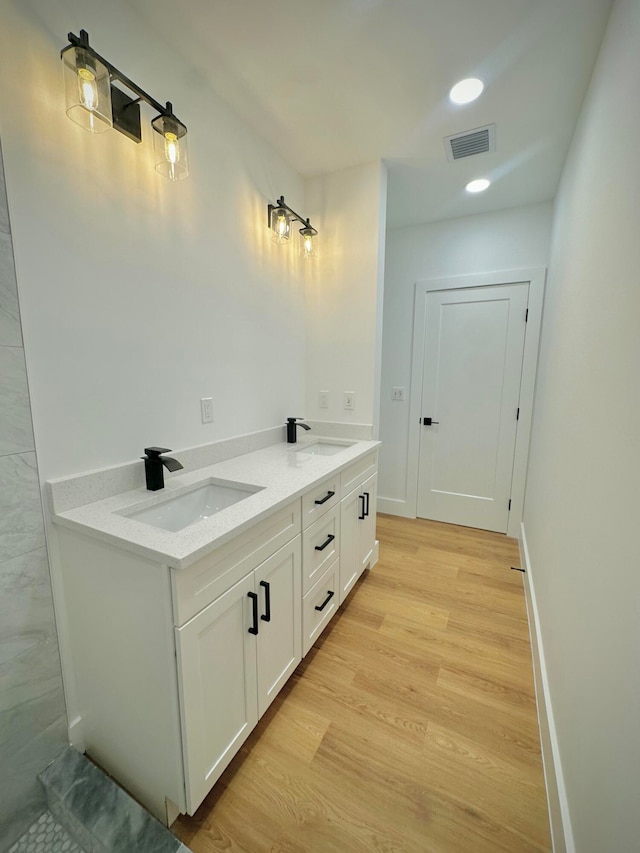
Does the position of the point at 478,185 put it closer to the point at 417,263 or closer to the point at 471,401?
the point at 417,263

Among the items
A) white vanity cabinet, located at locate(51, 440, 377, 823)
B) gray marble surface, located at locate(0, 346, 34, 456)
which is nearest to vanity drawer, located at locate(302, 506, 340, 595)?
white vanity cabinet, located at locate(51, 440, 377, 823)

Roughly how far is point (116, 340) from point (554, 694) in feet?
6.88

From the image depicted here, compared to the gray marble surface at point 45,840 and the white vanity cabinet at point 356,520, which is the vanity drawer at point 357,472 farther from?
the gray marble surface at point 45,840

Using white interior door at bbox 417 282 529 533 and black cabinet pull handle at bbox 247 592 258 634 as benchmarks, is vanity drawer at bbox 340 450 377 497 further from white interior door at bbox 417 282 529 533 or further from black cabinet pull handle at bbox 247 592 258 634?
white interior door at bbox 417 282 529 533

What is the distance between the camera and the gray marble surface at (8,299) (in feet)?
3.29

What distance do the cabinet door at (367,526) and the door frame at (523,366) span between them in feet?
3.60

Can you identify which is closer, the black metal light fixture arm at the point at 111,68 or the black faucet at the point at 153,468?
the black metal light fixture arm at the point at 111,68

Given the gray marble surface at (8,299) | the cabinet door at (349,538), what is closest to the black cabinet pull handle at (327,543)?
the cabinet door at (349,538)

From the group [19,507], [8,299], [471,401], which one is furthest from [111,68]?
[471,401]

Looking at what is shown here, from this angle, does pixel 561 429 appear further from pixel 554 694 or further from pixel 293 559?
pixel 293 559

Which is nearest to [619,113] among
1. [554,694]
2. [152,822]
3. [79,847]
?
[554,694]

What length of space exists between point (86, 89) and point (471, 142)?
189 centimetres

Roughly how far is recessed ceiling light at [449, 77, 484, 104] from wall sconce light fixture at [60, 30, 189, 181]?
127 cm

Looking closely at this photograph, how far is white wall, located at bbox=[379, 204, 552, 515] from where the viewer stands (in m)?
2.72
